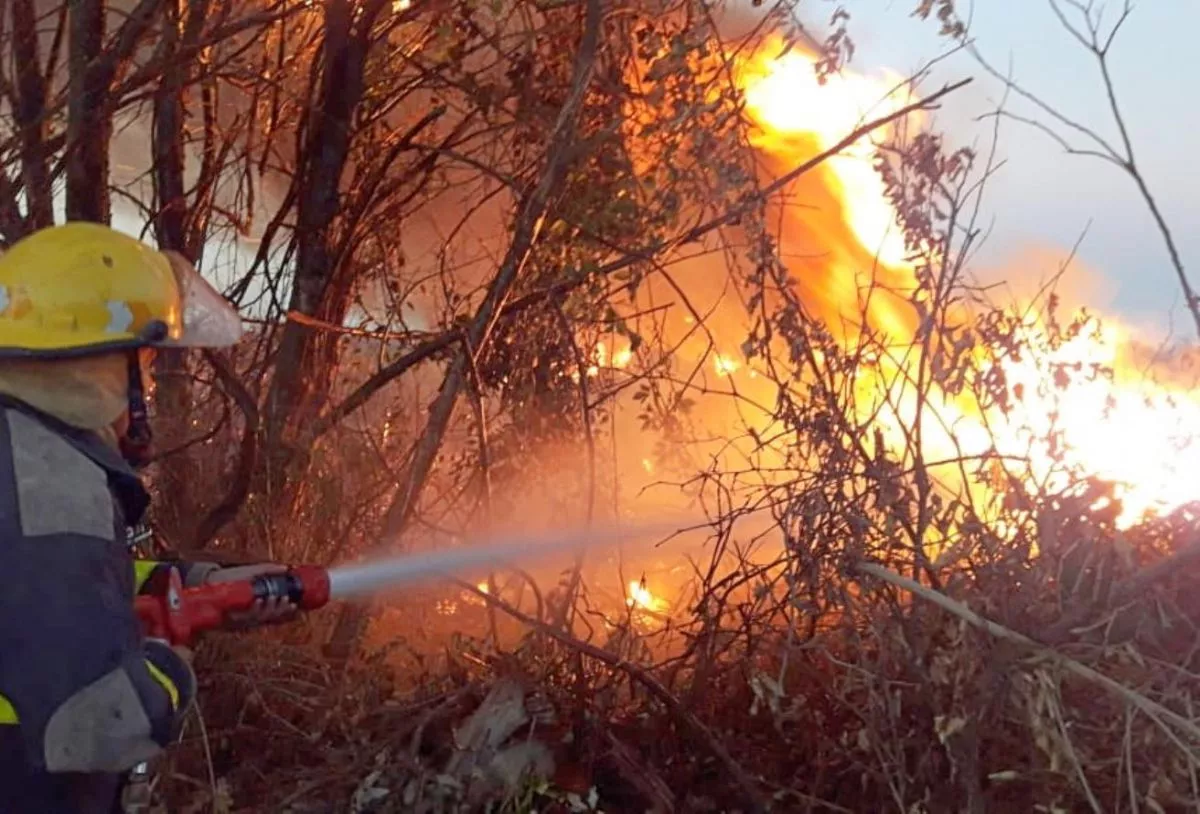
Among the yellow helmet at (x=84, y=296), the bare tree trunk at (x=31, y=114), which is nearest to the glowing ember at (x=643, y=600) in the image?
the yellow helmet at (x=84, y=296)

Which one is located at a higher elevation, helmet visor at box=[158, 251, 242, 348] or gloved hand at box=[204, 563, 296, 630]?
helmet visor at box=[158, 251, 242, 348]

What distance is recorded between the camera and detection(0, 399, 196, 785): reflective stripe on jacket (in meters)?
1.96

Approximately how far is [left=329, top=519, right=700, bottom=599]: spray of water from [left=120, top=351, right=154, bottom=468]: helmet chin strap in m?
0.80

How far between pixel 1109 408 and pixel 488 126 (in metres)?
2.82

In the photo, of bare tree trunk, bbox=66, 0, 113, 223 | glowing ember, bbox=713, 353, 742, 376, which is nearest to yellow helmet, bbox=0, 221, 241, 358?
bare tree trunk, bbox=66, 0, 113, 223

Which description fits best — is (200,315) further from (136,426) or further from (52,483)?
(52,483)

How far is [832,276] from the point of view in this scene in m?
5.69

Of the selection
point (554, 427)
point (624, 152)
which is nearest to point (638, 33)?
point (624, 152)

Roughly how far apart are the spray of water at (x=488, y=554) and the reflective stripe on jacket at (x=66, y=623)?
3.78 feet

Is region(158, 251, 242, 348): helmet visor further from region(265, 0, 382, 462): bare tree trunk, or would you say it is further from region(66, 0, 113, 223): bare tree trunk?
region(265, 0, 382, 462): bare tree trunk

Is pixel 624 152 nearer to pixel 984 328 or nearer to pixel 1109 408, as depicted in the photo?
pixel 984 328

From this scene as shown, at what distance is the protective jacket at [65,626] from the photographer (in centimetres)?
196

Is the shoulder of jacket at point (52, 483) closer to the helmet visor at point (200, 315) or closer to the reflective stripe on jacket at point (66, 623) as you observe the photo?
the reflective stripe on jacket at point (66, 623)

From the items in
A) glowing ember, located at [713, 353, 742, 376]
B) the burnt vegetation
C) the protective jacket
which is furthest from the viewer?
glowing ember, located at [713, 353, 742, 376]
